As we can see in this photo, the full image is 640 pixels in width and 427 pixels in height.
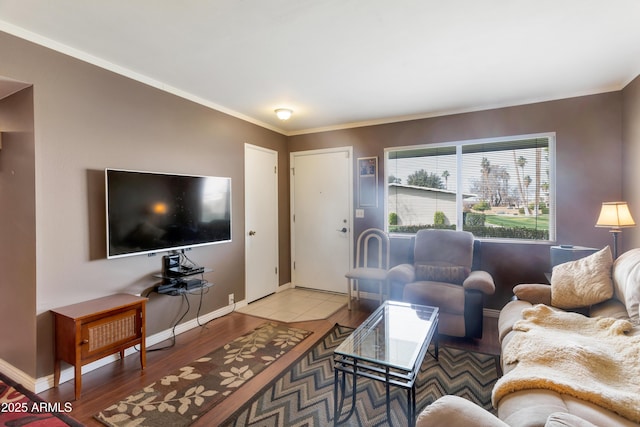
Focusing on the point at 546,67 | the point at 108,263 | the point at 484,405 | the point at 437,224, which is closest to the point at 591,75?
the point at 546,67

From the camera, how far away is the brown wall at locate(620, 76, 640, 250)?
262 cm

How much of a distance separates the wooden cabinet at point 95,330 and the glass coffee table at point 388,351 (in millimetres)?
1556

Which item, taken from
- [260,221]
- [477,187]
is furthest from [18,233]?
[477,187]

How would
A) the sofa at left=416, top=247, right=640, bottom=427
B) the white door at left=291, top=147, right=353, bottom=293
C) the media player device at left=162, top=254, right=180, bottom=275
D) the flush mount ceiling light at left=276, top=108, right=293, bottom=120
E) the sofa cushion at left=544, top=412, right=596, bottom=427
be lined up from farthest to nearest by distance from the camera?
the white door at left=291, top=147, right=353, bottom=293
the flush mount ceiling light at left=276, top=108, right=293, bottom=120
the media player device at left=162, top=254, right=180, bottom=275
the sofa at left=416, top=247, right=640, bottom=427
the sofa cushion at left=544, top=412, right=596, bottom=427

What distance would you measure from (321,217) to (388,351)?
9.00 feet

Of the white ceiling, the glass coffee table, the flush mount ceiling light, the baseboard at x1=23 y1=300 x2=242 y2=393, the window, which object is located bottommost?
the baseboard at x1=23 y1=300 x2=242 y2=393

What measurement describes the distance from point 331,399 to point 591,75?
3.41 metres

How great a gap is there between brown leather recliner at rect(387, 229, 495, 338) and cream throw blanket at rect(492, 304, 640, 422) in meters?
0.89

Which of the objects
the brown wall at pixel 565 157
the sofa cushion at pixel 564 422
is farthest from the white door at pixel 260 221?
the sofa cushion at pixel 564 422

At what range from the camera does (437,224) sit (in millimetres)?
3797

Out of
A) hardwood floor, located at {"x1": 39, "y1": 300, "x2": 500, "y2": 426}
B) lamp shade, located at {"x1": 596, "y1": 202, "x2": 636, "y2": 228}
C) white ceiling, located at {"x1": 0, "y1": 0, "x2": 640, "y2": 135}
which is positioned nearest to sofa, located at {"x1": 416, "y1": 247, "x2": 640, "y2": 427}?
lamp shade, located at {"x1": 596, "y1": 202, "x2": 636, "y2": 228}

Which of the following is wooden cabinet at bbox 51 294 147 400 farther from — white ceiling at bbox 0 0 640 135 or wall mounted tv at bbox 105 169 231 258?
white ceiling at bbox 0 0 640 135

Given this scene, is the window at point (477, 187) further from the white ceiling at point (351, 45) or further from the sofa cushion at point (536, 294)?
the sofa cushion at point (536, 294)

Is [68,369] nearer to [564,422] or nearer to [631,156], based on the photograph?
[564,422]
